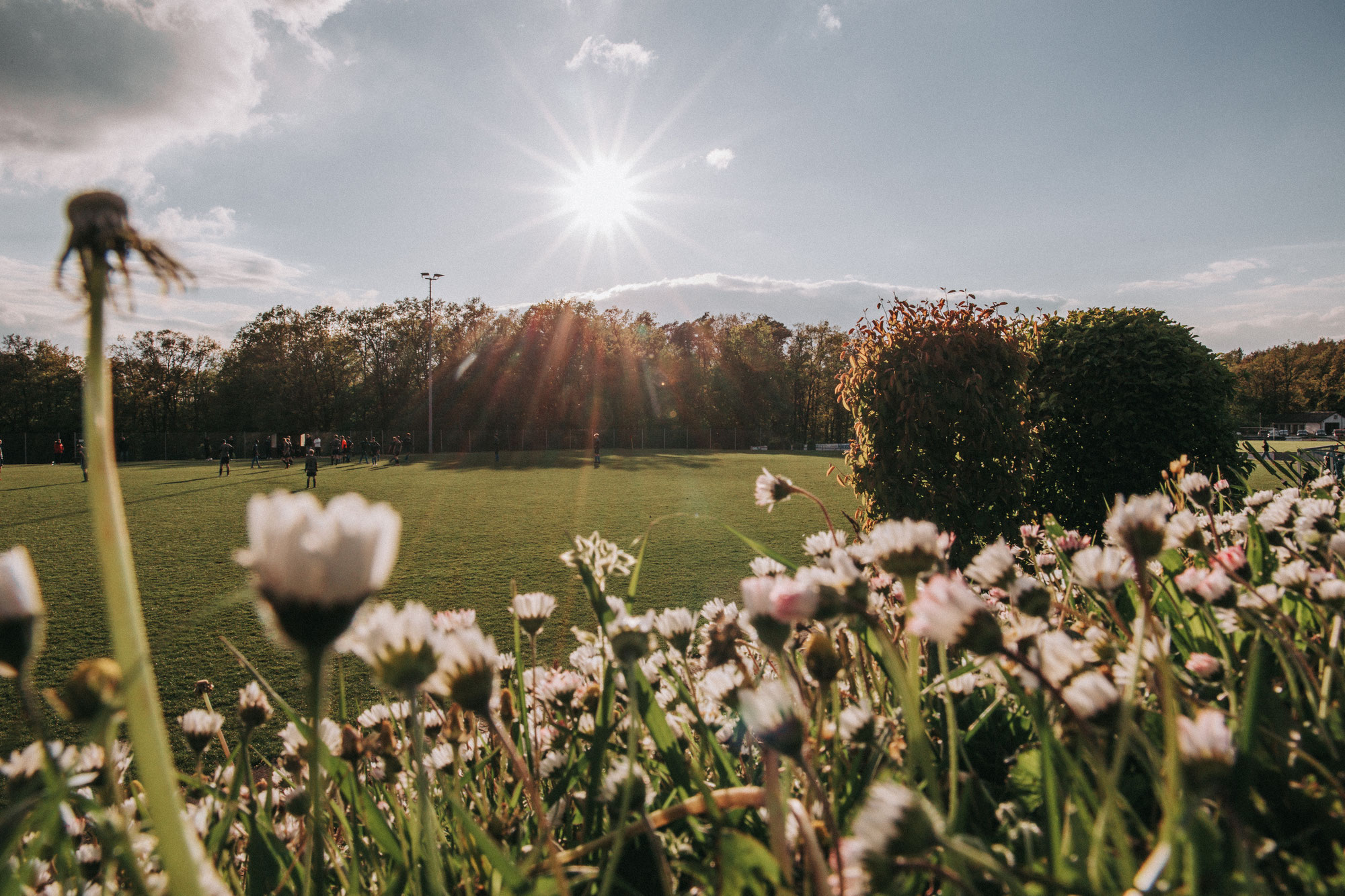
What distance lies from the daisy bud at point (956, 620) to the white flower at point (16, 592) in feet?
2.56

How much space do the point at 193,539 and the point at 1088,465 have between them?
1228 cm

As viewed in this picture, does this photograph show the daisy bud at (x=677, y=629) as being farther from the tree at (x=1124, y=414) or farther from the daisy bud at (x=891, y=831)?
the tree at (x=1124, y=414)

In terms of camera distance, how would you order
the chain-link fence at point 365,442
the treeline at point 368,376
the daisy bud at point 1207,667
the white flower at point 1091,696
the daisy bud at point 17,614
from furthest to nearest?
the treeline at point 368,376, the chain-link fence at point 365,442, the daisy bud at point 1207,667, the white flower at point 1091,696, the daisy bud at point 17,614

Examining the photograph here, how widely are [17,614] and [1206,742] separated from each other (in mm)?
928

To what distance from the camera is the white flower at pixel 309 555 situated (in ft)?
1.54

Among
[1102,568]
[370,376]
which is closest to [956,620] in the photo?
[1102,568]

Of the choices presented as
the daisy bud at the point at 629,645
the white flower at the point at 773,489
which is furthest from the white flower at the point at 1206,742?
the white flower at the point at 773,489

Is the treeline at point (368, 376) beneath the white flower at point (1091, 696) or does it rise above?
above

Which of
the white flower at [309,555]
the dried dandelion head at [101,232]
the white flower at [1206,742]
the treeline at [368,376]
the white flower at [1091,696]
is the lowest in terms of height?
the white flower at [1091,696]

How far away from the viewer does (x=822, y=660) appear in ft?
2.66

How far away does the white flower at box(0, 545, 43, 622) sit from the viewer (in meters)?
0.53

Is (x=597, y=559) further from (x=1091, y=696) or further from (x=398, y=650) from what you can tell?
(x=1091, y=696)

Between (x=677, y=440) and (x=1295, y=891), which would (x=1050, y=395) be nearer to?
(x=1295, y=891)

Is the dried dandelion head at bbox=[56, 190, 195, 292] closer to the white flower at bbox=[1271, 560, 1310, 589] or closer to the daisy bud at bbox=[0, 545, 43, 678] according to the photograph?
the daisy bud at bbox=[0, 545, 43, 678]
